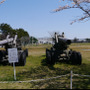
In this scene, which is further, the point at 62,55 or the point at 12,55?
the point at 62,55

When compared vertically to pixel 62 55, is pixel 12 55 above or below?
above

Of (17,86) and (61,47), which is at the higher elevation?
(61,47)

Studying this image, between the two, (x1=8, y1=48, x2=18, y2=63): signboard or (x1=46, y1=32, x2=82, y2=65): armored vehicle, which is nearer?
(x1=8, y1=48, x2=18, y2=63): signboard

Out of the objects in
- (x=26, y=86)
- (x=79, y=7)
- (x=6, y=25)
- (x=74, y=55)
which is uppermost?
(x=6, y=25)

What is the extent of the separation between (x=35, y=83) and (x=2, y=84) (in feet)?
4.30


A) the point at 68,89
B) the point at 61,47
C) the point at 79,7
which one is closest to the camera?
the point at 68,89

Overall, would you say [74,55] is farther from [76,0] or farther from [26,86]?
[26,86]

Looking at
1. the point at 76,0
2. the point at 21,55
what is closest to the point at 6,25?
the point at 21,55

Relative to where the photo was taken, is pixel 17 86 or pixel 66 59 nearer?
→ pixel 17 86

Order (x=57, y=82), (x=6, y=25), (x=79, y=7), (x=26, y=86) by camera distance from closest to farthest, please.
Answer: (x=26, y=86) < (x=57, y=82) < (x=79, y=7) < (x=6, y=25)

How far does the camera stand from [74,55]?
1048 cm

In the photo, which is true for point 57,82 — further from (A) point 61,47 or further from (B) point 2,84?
(A) point 61,47

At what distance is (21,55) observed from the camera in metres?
A: 10.1

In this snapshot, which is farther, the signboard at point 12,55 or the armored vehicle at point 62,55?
the armored vehicle at point 62,55
